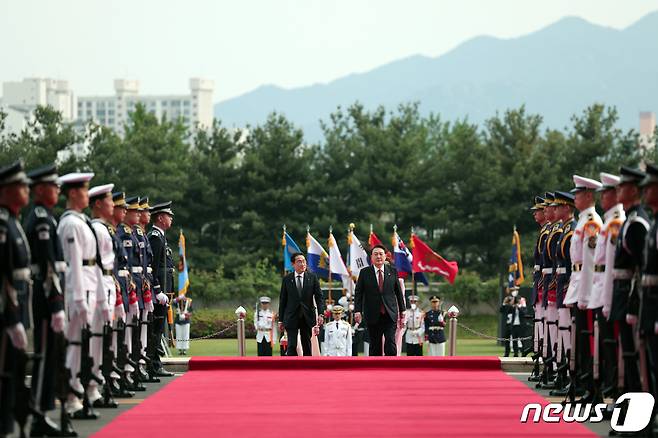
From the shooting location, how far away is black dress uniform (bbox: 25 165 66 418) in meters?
11.6

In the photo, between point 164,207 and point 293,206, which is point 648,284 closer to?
point 164,207

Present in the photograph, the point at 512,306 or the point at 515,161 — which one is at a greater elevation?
the point at 515,161

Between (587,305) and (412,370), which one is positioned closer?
(587,305)

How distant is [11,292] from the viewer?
1035cm

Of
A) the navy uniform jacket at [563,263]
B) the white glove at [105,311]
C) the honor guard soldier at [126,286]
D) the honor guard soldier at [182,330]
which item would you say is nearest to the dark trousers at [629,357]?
the navy uniform jacket at [563,263]

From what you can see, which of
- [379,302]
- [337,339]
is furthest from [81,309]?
[337,339]

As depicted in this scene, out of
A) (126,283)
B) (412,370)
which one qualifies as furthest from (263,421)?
(412,370)

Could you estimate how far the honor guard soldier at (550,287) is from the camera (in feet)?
55.2

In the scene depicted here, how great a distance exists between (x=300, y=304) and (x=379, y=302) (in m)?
1.28

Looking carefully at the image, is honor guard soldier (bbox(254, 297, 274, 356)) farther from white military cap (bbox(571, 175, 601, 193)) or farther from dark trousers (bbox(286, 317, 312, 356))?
white military cap (bbox(571, 175, 601, 193))

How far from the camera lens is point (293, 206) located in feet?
204

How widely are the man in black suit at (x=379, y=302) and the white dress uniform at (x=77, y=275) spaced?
320 inches

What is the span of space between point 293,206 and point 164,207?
140ft

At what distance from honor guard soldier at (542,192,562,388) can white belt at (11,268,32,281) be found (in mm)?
7699
